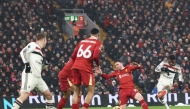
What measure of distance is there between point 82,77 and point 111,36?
1718 centimetres

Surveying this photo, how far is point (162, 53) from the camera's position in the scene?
32.5m

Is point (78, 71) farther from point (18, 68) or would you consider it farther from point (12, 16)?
point (12, 16)

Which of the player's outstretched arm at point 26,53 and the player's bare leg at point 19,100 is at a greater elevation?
the player's outstretched arm at point 26,53

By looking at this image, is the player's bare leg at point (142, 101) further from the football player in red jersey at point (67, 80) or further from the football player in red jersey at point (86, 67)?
the football player in red jersey at point (86, 67)

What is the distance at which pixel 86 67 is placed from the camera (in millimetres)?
16109

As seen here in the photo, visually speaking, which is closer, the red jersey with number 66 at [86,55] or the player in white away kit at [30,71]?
the red jersey with number 66 at [86,55]

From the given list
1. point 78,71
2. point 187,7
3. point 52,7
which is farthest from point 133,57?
point 78,71

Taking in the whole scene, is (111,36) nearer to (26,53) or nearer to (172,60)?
(172,60)

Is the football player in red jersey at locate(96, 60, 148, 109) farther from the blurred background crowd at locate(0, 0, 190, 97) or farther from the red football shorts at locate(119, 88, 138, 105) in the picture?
the blurred background crowd at locate(0, 0, 190, 97)

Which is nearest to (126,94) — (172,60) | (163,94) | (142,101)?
(142,101)

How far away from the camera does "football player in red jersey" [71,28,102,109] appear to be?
15992 millimetres

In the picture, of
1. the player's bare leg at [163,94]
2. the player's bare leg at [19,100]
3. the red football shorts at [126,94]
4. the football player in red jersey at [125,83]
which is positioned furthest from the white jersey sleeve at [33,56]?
the player's bare leg at [163,94]

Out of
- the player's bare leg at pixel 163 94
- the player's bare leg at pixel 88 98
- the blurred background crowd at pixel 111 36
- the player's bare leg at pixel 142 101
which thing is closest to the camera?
the player's bare leg at pixel 88 98

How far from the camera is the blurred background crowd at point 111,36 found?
1121 inches
